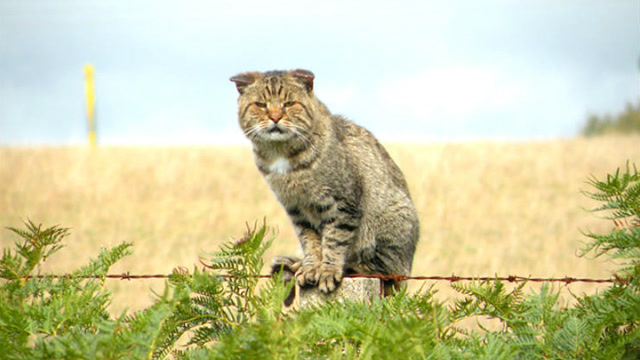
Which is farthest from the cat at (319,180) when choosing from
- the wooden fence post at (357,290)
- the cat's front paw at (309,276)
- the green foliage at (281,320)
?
the green foliage at (281,320)

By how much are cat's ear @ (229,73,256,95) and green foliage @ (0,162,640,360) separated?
2041 millimetres

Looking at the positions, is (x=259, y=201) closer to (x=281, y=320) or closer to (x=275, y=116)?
(x=275, y=116)

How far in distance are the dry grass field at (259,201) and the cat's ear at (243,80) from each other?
652 centimetres

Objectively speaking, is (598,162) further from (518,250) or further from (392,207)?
(392,207)

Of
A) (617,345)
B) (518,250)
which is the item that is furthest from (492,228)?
(617,345)

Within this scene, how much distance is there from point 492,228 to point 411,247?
1027 centimetres

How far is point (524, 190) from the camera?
1672 centimetres

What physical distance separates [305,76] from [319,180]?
0.62 metres

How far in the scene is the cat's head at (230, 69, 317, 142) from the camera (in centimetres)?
442

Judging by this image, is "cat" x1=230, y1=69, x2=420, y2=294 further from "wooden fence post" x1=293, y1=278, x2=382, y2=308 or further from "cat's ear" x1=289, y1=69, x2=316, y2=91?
"wooden fence post" x1=293, y1=278, x2=382, y2=308

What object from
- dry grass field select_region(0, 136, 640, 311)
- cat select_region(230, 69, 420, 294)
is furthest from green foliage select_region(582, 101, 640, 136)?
cat select_region(230, 69, 420, 294)

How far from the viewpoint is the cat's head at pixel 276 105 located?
4422 millimetres

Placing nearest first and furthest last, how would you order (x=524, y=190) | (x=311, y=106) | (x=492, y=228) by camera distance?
(x=311, y=106) < (x=492, y=228) < (x=524, y=190)

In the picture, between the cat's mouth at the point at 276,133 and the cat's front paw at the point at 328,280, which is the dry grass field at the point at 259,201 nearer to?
the cat's mouth at the point at 276,133
